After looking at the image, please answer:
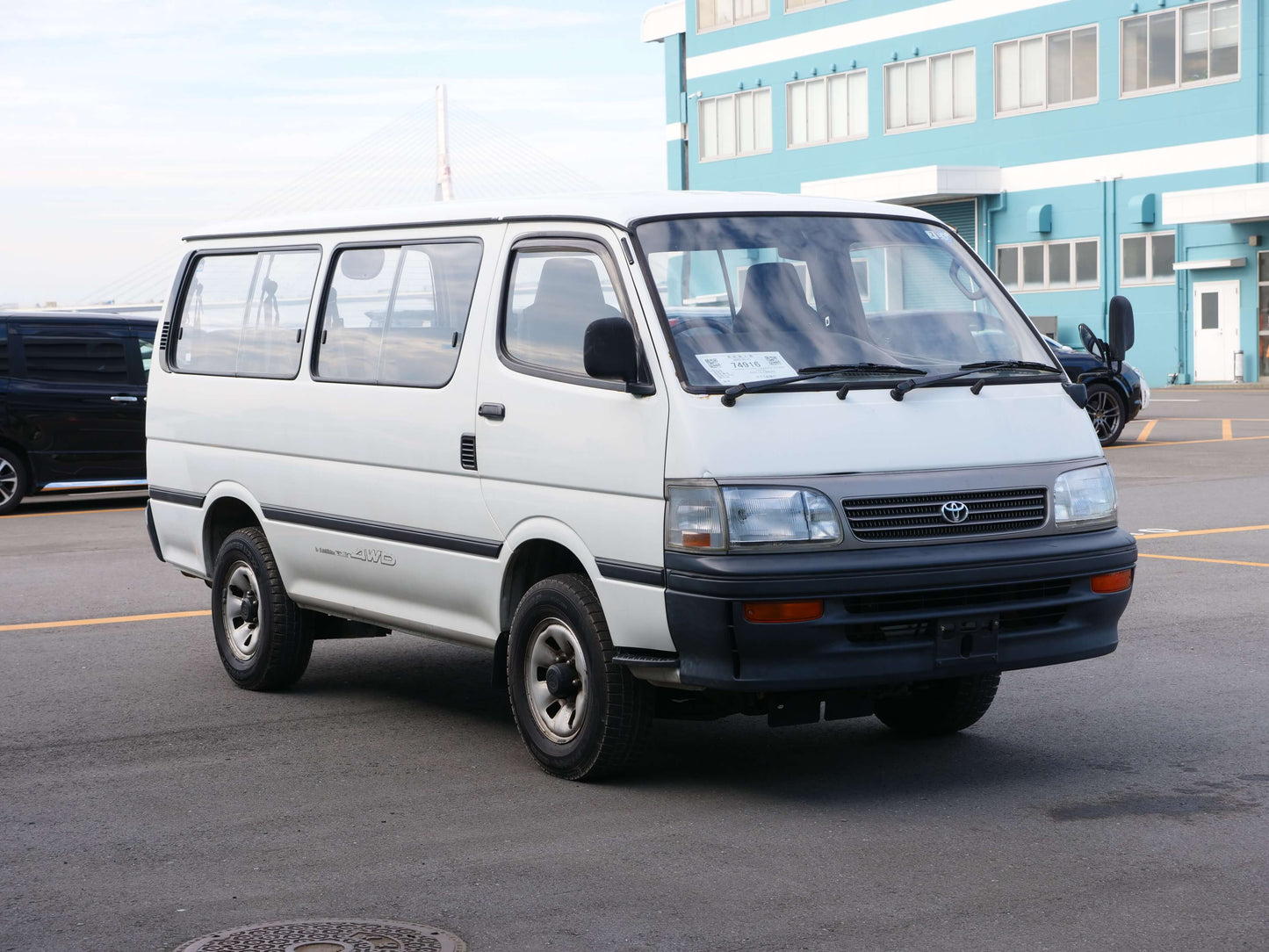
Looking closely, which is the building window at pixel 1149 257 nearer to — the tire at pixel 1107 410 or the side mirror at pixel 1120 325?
the tire at pixel 1107 410


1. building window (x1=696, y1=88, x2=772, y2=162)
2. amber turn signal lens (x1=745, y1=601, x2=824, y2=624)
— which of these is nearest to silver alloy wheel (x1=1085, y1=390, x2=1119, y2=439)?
amber turn signal lens (x1=745, y1=601, x2=824, y2=624)

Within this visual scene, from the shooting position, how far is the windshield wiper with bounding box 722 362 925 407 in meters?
5.59

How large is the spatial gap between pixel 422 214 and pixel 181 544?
249 cm

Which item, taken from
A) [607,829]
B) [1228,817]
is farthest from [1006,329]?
[607,829]

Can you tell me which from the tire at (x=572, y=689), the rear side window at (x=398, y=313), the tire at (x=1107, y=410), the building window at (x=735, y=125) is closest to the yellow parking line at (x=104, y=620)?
the rear side window at (x=398, y=313)

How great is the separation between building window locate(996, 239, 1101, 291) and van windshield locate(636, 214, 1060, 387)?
37820mm

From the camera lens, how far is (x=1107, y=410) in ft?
71.9

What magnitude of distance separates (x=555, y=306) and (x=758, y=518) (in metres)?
1.29

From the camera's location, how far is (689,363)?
228 inches

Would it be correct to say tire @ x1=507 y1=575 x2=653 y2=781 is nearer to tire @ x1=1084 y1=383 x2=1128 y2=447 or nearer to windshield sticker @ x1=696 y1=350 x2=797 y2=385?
windshield sticker @ x1=696 y1=350 x2=797 y2=385

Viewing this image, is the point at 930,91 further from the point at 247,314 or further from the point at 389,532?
the point at 389,532

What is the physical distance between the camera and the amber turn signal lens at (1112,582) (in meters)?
5.98

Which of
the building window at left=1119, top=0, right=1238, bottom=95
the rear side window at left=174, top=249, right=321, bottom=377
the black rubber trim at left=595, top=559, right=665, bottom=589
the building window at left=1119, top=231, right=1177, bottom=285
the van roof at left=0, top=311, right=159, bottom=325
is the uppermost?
the building window at left=1119, top=0, right=1238, bottom=95

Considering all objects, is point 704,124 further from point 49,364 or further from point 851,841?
point 851,841
